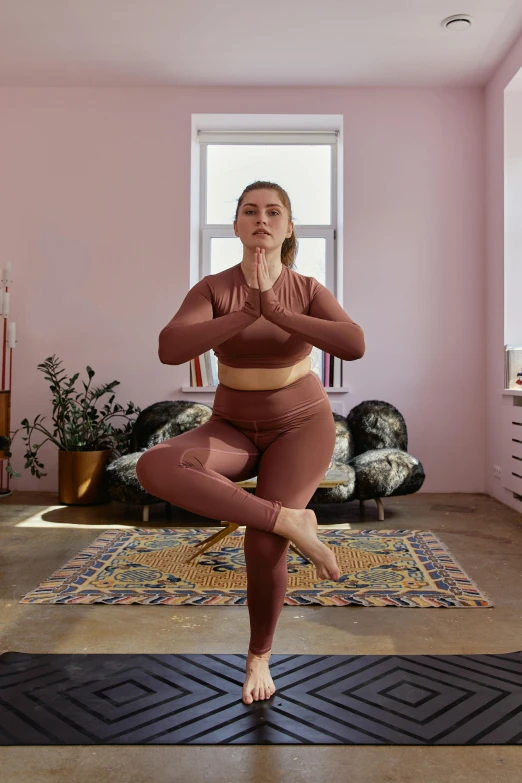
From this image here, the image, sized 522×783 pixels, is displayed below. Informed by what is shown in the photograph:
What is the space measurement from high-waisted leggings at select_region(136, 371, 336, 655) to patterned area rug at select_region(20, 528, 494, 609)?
0.95 metres

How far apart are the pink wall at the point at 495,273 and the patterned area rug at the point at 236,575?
1.63 meters

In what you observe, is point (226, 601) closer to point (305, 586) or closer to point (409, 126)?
point (305, 586)

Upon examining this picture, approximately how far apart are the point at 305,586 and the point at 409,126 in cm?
415

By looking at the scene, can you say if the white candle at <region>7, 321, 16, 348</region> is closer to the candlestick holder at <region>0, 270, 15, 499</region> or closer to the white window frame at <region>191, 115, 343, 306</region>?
the candlestick holder at <region>0, 270, 15, 499</region>

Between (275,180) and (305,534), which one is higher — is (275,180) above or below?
above

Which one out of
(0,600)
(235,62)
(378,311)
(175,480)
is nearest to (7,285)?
(235,62)

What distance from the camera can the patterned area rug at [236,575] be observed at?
9.34 feet

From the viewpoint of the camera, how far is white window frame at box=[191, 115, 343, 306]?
5941 mm

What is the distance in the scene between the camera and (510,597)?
286 centimetres

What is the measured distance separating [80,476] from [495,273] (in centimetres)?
348

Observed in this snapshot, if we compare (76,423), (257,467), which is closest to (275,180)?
(76,423)

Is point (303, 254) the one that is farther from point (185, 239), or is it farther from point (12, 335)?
point (12, 335)

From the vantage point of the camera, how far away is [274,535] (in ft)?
6.17

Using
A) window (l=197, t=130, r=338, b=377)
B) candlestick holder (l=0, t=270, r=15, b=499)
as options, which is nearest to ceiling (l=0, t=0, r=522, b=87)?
window (l=197, t=130, r=338, b=377)
